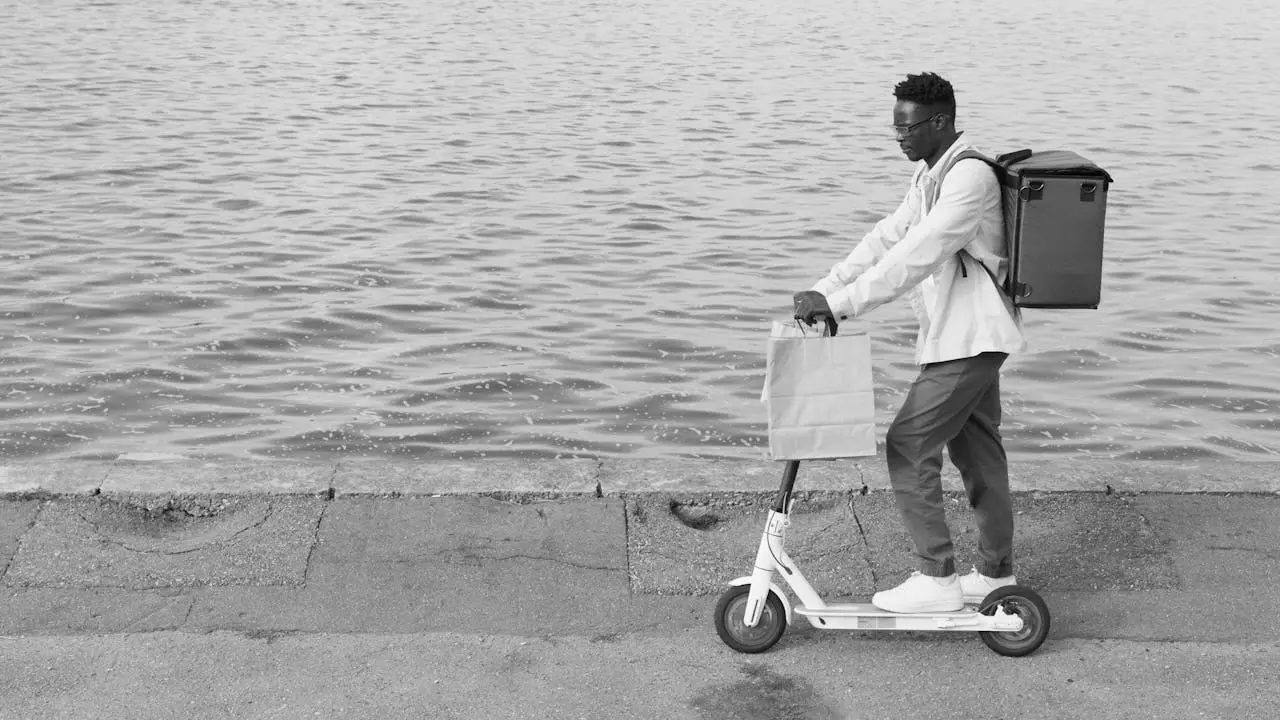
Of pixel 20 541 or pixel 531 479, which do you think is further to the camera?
pixel 531 479

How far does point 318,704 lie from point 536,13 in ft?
98.1

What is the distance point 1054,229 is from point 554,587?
2.05 metres

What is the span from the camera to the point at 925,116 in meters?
4.77

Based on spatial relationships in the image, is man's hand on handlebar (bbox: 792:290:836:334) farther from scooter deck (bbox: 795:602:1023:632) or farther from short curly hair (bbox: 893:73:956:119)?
scooter deck (bbox: 795:602:1023:632)

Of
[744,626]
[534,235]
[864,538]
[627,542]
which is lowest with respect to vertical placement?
[534,235]

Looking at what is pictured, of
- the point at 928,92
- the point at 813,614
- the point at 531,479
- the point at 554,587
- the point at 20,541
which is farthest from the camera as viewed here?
the point at 531,479

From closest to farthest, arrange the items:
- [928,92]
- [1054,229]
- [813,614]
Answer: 1. [1054,229]
2. [928,92]
3. [813,614]

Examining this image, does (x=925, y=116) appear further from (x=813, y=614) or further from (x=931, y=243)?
(x=813, y=614)

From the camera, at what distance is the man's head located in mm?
4746

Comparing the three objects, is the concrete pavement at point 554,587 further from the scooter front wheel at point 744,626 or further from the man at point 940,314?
the man at point 940,314

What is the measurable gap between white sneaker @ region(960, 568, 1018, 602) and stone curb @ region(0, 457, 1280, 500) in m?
1.07

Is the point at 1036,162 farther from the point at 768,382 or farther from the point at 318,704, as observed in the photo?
the point at 318,704

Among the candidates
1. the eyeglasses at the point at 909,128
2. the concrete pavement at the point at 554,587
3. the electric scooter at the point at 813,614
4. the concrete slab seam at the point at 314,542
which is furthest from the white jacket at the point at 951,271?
the concrete slab seam at the point at 314,542

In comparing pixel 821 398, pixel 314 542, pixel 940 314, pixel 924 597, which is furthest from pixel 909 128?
pixel 314 542
